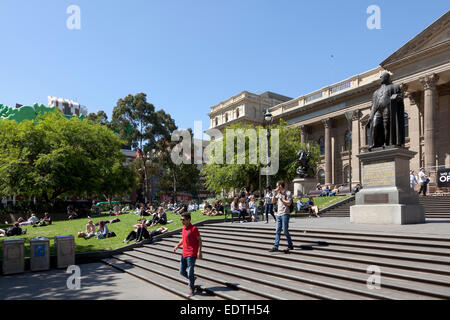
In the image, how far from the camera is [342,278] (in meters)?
7.13

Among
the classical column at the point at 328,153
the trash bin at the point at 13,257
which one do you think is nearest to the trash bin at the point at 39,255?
the trash bin at the point at 13,257

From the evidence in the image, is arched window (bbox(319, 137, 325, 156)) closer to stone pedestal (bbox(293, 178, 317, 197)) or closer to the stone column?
the stone column

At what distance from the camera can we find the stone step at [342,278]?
5.87m

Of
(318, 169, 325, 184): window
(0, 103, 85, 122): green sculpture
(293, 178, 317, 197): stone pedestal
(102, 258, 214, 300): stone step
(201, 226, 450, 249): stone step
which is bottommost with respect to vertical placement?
(102, 258, 214, 300): stone step

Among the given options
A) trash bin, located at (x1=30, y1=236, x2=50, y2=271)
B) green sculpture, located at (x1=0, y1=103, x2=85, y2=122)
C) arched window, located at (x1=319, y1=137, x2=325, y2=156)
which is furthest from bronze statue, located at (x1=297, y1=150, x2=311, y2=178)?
green sculpture, located at (x1=0, y1=103, x2=85, y2=122)

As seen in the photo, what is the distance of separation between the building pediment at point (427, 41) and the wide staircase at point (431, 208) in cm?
1752

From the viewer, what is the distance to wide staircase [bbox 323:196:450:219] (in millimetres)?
17078

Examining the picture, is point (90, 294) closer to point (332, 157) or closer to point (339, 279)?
point (339, 279)

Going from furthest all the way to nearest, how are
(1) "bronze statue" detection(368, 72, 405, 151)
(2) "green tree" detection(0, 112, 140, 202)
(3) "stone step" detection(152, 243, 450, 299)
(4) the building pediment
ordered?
(2) "green tree" detection(0, 112, 140, 202), (4) the building pediment, (1) "bronze statue" detection(368, 72, 405, 151), (3) "stone step" detection(152, 243, 450, 299)

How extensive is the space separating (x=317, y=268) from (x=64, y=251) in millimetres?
9014

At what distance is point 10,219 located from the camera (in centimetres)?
3133

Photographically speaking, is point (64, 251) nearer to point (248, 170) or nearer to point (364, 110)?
point (248, 170)

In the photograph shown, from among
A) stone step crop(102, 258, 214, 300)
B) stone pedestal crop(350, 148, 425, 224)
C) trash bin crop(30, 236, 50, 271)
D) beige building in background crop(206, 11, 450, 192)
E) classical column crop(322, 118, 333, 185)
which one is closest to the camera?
stone step crop(102, 258, 214, 300)

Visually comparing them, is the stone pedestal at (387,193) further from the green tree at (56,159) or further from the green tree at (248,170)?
the green tree at (56,159)
